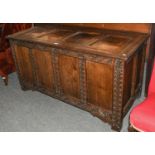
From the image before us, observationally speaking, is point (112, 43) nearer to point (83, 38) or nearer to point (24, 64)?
point (83, 38)

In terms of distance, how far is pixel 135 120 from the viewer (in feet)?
5.02

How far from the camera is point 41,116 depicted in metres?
2.31

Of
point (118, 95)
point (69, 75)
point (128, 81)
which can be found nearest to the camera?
point (118, 95)

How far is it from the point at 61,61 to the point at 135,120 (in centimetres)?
94

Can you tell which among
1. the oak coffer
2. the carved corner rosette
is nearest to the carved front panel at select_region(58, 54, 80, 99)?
the oak coffer

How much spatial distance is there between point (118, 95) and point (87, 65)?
0.40m

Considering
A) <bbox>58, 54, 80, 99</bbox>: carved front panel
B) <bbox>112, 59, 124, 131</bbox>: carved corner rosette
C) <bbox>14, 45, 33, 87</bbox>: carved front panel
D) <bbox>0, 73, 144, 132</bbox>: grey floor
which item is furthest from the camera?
<bbox>14, 45, 33, 87</bbox>: carved front panel

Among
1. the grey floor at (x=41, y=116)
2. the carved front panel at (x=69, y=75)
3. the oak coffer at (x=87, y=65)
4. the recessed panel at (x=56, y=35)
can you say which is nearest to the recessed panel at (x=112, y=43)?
the oak coffer at (x=87, y=65)

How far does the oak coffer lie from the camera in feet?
5.77

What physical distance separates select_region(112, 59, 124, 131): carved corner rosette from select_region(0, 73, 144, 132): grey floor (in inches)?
5.6

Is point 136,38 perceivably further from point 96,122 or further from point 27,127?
point 27,127

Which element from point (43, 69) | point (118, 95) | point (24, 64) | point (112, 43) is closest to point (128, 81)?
point (118, 95)

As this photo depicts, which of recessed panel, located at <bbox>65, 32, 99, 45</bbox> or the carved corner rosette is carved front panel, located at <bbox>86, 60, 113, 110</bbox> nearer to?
the carved corner rosette

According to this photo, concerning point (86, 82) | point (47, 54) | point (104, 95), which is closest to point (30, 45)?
point (47, 54)
